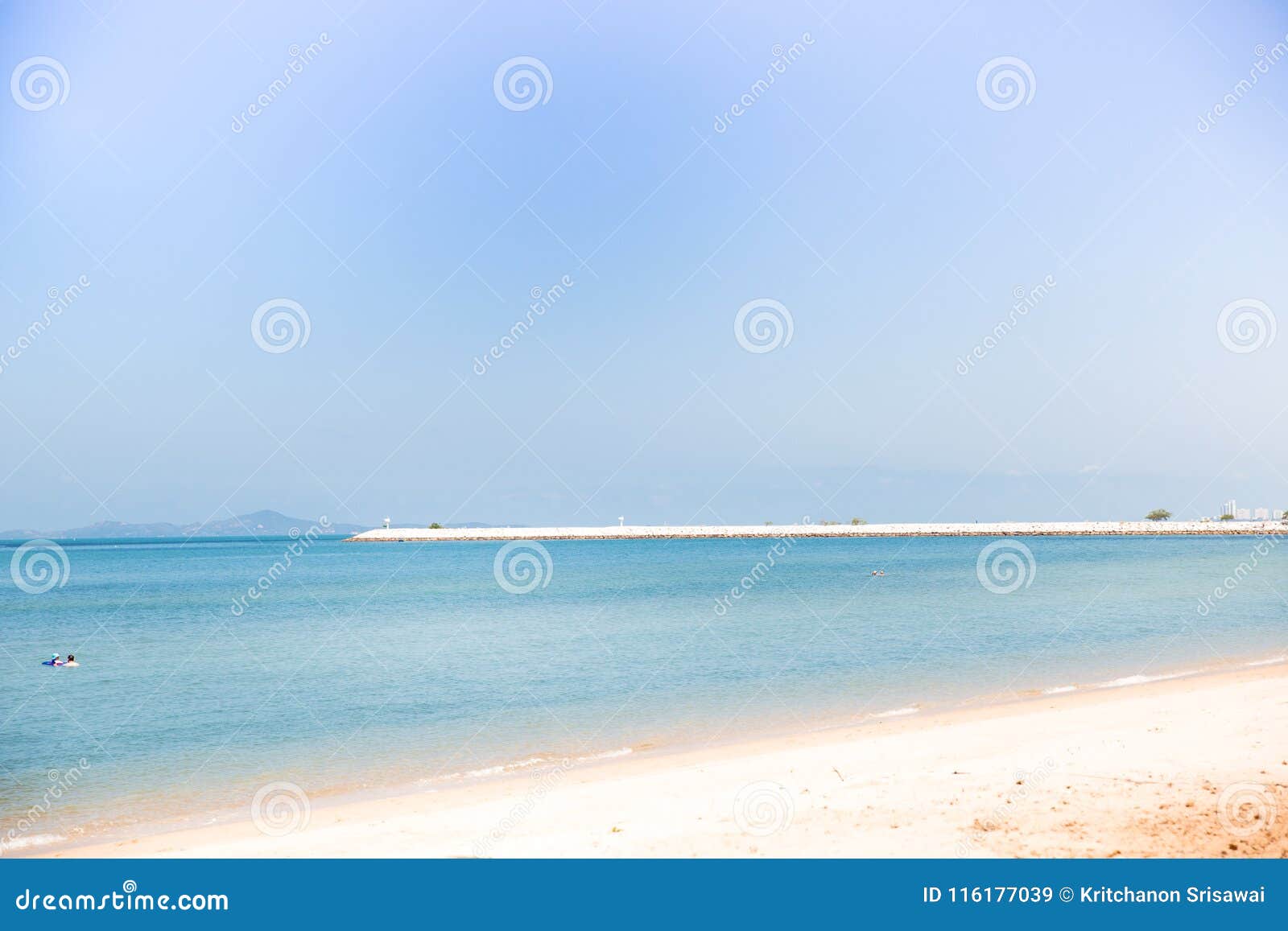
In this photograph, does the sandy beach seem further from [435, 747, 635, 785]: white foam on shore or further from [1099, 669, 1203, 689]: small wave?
[1099, 669, 1203, 689]: small wave

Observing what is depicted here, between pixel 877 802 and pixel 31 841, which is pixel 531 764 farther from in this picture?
pixel 31 841

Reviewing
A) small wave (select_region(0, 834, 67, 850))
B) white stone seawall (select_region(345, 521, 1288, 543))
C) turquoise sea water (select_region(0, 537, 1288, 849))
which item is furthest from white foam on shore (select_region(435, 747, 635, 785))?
white stone seawall (select_region(345, 521, 1288, 543))

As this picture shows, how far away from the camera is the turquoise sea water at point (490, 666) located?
11.2m

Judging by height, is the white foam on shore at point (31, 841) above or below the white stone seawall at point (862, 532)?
below

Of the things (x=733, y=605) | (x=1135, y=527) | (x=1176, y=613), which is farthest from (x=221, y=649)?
(x=1135, y=527)

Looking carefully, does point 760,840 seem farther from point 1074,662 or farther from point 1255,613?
point 1255,613

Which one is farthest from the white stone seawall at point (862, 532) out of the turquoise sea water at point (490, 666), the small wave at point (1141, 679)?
the small wave at point (1141, 679)

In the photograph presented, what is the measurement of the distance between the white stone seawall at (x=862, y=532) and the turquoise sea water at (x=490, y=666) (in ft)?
248

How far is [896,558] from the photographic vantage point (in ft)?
216

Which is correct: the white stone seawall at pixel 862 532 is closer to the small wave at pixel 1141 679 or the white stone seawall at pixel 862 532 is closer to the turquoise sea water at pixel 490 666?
the turquoise sea water at pixel 490 666

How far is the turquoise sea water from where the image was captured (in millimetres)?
11203

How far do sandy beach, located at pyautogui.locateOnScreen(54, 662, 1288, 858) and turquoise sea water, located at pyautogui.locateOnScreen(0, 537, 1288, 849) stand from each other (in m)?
1.27

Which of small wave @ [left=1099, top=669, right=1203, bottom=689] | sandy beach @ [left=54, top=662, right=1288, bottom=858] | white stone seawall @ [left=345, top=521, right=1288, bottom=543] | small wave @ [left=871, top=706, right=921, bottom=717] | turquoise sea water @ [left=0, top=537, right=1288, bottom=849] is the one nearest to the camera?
sandy beach @ [left=54, top=662, right=1288, bottom=858]

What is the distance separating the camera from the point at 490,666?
1845 cm
